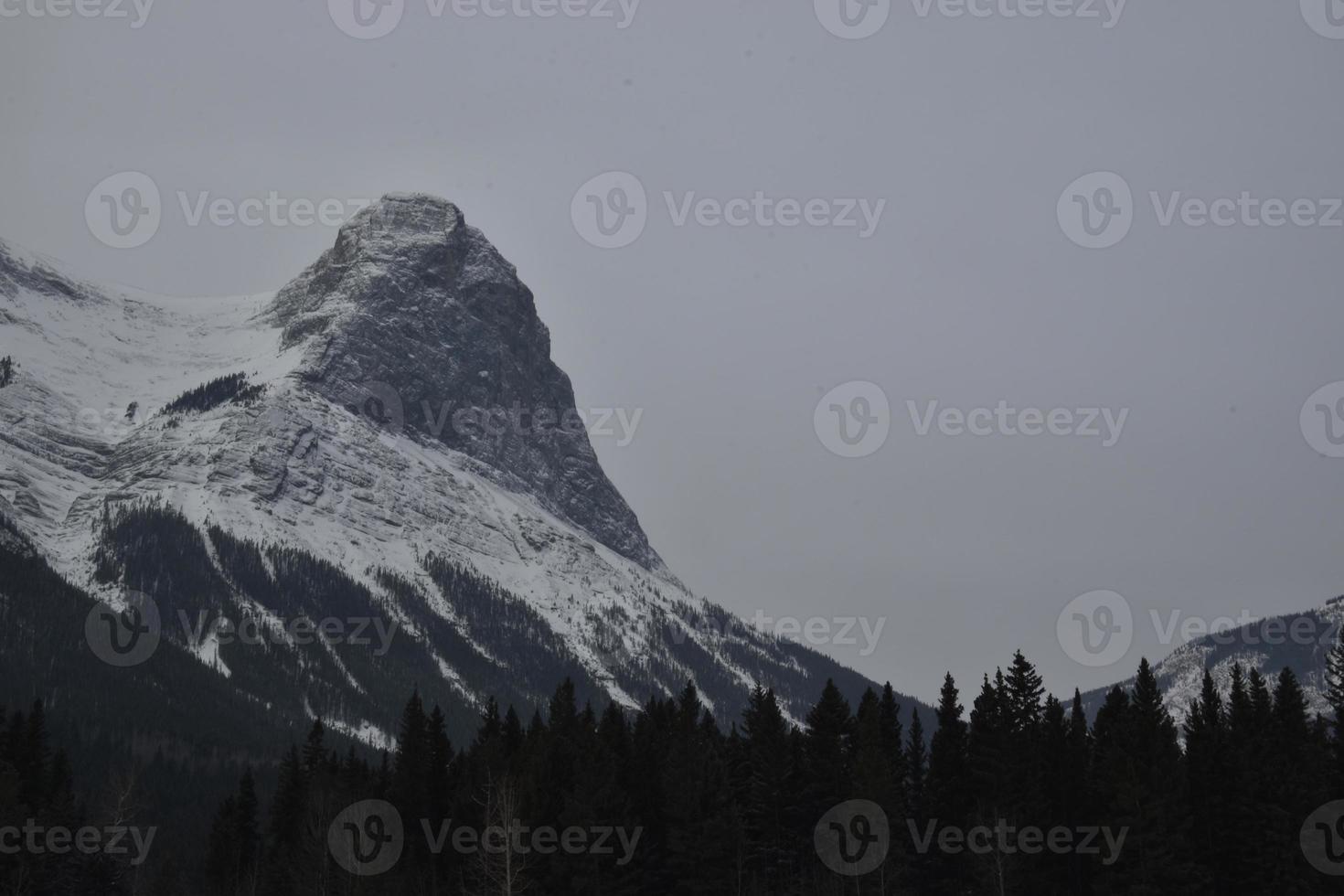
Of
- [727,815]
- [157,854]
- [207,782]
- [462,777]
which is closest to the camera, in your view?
[727,815]

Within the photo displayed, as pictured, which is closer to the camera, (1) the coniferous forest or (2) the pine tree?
(1) the coniferous forest

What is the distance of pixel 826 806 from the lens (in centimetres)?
8788

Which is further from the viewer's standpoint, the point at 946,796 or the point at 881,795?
the point at 946,796

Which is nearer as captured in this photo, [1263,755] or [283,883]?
[1263,755]

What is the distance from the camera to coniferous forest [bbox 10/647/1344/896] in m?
76.6

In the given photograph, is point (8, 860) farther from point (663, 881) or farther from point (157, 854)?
point (157, 854)

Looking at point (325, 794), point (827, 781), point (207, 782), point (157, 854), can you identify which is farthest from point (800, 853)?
point (207, 782)

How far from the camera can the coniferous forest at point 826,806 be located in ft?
251

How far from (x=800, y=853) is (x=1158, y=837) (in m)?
23.8

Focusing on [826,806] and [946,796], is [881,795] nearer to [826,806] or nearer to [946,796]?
[826,806]

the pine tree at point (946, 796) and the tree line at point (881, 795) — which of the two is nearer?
the tree line at point (881, 795)

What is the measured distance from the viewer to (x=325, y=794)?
91.0 m

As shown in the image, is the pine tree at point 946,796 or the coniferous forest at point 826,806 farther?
the pine tree at point 946,796

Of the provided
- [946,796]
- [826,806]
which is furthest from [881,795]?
[946,796]
